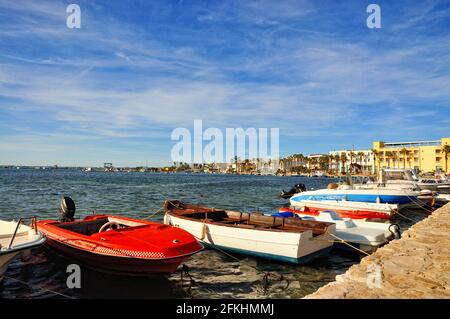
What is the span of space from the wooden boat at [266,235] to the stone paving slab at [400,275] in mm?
3778

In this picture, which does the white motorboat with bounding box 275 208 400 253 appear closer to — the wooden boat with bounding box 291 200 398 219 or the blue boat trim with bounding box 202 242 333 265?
the blue boat trim with bounding box 202 242 333 265

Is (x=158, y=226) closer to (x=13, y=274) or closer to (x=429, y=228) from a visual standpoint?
(x=13, y=274)

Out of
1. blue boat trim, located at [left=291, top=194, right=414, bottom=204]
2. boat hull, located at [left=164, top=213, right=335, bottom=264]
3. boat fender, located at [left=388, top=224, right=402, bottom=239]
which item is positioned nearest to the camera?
boat hull, located at [left=164, top=213, right=335, bottom=264]

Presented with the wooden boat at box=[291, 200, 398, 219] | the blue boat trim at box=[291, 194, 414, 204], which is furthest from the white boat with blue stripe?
the wooden boat at box=[291, 200, 398, 219]

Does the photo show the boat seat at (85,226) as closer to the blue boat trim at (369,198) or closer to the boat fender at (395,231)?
the boat fender at (395,231)

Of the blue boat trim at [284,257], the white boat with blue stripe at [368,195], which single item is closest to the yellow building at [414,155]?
the white boat with blue stripe at [368,195]

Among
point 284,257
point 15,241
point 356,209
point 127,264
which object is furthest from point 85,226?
point 356,209

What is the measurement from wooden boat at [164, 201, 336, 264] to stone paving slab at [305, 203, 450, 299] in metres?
3.78

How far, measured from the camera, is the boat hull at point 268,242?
12000 millimetres

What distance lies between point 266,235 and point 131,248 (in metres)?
5.11

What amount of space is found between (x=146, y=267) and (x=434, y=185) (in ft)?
139

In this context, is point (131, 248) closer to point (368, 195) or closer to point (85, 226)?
point (85, 226)

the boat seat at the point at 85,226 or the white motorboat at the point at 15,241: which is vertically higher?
the white motorboat at the point at 15,241

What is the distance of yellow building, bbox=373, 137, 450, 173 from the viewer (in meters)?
107
